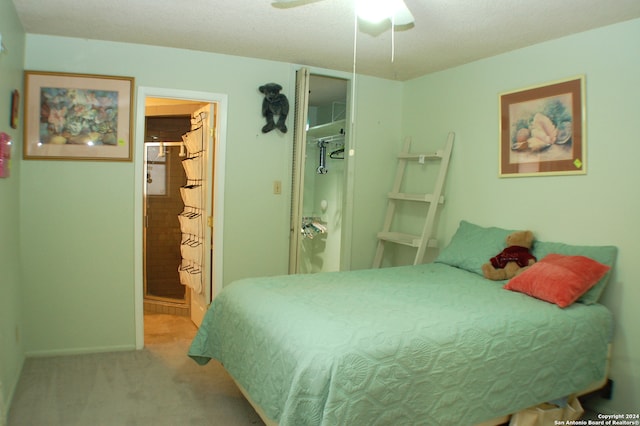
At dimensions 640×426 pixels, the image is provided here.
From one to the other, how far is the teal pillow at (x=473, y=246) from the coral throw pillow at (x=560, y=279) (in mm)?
429

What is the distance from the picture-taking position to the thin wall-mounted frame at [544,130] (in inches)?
102

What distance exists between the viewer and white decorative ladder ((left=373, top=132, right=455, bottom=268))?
337cm

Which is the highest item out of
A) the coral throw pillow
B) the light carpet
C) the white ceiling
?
the white ceiling

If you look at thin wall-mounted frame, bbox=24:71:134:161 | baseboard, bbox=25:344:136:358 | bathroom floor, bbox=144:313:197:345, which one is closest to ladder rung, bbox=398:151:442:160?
thin wall-mounted frame, bbox=24:71:134:161

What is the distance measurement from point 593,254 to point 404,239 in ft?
4.65

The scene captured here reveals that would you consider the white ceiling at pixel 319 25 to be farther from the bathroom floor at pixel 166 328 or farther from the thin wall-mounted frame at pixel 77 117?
the bathroom floor at pixel 166 328

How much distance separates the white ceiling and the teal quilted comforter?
1381 millimetres

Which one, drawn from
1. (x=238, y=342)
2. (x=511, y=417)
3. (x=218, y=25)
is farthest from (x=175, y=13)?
(x=511, y=417)

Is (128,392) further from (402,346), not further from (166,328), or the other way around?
(402,346)

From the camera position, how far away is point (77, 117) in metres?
2.99

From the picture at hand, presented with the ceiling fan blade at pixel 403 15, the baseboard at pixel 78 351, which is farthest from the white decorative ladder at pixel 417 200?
the baseboard at pixel 78 351

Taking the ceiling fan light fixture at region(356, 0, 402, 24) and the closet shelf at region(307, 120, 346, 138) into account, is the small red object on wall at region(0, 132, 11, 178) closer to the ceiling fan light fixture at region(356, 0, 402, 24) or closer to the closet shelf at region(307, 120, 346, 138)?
the ceiling fan light fixture at region(356, 0, 402, 24)

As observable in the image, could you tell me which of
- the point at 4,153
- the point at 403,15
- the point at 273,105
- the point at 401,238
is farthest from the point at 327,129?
the point at 4,153

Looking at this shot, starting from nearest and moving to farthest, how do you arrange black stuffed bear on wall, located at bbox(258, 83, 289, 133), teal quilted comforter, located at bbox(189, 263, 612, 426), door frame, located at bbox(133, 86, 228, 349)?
teal quilted comforter, located at bbox(189, 263, 612, 426), door frame, located at bbox(133, 86, 228, 349), black stuffed bear on wall, located at bbox(258, 83, 289, 133)
